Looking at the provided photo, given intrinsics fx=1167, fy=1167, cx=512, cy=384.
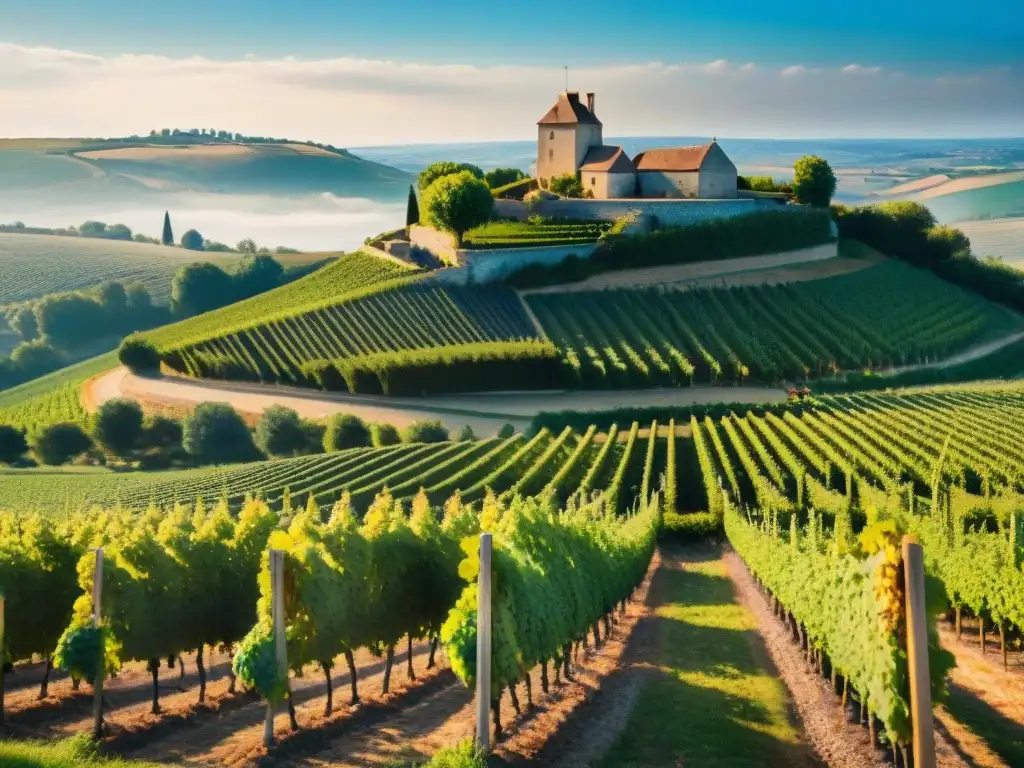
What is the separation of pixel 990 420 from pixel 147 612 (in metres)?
31.6

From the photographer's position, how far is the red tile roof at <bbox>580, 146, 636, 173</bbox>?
249 feet

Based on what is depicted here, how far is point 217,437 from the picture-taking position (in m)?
49.0

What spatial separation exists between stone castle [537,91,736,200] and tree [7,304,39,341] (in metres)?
59.2

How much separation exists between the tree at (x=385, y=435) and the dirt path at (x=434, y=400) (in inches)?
106

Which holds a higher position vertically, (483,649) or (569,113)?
(569,113)

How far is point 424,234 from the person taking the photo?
238 ft

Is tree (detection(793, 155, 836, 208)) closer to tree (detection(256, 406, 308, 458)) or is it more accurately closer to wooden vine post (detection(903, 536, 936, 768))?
tree (detection(256, 406, 308, 458))

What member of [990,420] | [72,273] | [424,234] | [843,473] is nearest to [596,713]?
[843,473]

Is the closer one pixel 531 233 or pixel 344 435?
pixel 344 435

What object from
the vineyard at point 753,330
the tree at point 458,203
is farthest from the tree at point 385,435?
the tree at point 458,203

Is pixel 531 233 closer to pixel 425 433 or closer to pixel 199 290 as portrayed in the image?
pixel 425 433

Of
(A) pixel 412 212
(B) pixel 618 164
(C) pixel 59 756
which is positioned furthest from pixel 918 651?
(A) pixel 412 212

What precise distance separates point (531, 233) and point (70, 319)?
55018mm

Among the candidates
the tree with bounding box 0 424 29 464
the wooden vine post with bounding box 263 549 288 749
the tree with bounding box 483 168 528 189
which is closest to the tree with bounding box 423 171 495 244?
the tree with bounding box 483 168 528 189
